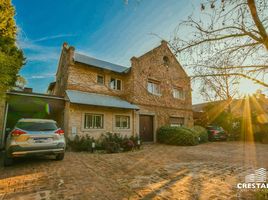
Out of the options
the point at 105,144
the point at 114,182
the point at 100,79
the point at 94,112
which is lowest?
the point at 114,182

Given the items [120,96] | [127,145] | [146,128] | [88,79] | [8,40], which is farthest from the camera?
[120,96]

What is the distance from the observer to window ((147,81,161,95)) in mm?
16116

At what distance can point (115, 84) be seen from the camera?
1520 cm

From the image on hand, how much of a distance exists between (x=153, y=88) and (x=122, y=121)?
5.19 m

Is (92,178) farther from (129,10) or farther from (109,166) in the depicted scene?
(129,10)

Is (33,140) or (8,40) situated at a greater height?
(8,40)

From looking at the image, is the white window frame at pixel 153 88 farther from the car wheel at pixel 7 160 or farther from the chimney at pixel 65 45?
the car wheel at pixel 7 160

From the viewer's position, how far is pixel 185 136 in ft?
43.9

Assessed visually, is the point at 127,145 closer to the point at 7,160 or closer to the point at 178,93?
the point at 7,160

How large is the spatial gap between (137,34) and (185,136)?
11.1 meters

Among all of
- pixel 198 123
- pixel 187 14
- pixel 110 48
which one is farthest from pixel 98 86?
pixel 198 123

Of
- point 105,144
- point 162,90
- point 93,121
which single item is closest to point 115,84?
point 93,121

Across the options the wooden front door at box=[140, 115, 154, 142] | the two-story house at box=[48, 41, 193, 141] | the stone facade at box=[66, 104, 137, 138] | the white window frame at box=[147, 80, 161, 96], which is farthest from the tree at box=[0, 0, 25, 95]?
the white window frame at box=[147, 80, 161, 96]

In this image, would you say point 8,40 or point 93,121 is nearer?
point 8,40
